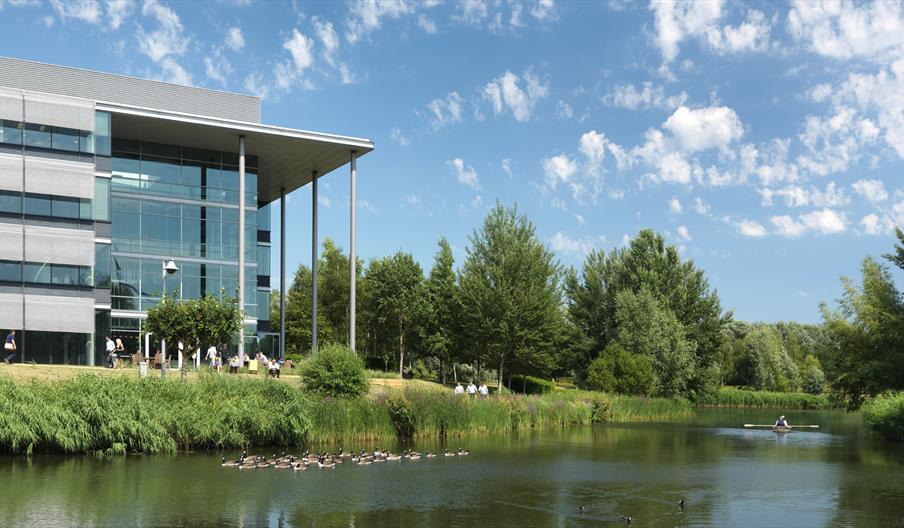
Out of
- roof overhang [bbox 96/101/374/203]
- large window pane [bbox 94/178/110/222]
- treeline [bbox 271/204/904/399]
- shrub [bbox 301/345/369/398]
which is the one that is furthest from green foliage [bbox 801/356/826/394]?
large window pane [bbox 94/178/110/222]

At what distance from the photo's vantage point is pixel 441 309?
6869cm

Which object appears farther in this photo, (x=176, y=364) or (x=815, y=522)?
(x=176, y=364)

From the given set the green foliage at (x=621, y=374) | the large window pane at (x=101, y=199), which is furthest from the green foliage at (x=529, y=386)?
the large window pane at (x=101, y=199)

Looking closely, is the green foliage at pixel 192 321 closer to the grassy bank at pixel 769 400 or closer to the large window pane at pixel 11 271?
the large window pane at pixel 11 271

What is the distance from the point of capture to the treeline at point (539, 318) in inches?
2478

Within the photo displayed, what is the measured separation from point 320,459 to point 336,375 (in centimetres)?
932

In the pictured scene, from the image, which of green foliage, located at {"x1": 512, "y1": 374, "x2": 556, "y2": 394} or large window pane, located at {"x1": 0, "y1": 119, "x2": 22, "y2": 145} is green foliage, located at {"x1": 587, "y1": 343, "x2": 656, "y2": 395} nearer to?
green foliage, located at {"x1": 512, "y1": 374, "x2": 556, "y2": 394}

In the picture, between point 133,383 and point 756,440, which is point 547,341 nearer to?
point 756,440

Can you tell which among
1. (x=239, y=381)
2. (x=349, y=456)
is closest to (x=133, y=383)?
(x=239, y=381)

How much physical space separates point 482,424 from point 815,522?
23381 mm

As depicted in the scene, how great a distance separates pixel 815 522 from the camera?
19531mm

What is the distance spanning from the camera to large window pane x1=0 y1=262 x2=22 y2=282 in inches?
1850

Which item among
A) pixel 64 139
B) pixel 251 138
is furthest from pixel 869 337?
pixel 64 139

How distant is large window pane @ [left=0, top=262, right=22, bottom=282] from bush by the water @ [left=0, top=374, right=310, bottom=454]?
684 inches
